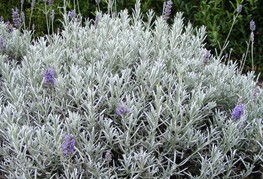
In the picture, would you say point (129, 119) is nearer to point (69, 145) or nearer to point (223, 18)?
point (69, 145)

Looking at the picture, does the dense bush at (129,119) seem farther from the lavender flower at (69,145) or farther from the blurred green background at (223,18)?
the blurred green background at (223,18)

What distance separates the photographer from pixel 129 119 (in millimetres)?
2318

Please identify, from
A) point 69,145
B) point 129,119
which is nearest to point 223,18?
point 129,119

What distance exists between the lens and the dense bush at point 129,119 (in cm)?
229

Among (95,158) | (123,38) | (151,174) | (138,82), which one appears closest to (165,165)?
(151,174)

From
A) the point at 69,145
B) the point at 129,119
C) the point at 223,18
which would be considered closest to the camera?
the point at 69,145

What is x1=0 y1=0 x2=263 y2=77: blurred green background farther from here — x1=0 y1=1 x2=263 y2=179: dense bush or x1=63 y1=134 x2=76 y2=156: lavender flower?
x1=63 y1=134 x2=76 y2=156: lavender flower

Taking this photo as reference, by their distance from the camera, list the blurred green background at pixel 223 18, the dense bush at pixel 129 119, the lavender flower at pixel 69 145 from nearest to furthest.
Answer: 1. the lavender flower at pixel 69 145
2. the dense bush at pixel 129 119
3. the blurred green background at pixel 223 18

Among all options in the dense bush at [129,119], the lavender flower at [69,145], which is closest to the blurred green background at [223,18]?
the dense bush at [129,119]

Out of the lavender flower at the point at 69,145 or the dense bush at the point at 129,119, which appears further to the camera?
the dense bush at the point at 129,119

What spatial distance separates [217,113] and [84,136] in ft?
2.57

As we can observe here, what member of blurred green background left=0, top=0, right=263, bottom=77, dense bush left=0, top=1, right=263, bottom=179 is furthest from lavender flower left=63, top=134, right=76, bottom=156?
blurred green background left=0, top=0, right=263, bottom=77

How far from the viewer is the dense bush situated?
90.0 inches

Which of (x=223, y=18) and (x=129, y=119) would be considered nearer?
(x=129, y=119)
